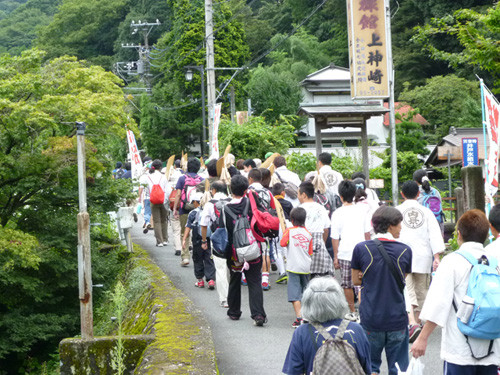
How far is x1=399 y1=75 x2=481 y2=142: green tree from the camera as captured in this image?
3519cm

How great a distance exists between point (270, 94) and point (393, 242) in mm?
39283

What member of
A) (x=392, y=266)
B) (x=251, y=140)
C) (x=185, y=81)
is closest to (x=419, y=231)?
(x=392, y=266)

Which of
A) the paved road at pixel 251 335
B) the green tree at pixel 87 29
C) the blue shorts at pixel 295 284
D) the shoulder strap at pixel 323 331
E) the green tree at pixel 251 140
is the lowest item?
the paved road at pixel 251 335

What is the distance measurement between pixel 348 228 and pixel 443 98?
29800mm

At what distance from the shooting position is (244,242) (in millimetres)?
7996

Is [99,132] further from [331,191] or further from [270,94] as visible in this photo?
[270,94]

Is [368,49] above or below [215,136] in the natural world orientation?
above

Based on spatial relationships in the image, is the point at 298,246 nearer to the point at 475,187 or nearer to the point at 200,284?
the point at 475,187

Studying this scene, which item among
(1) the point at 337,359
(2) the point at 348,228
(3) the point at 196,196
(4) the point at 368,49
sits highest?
(4) the point at 368,49

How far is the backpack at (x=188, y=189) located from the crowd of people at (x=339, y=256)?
2cm

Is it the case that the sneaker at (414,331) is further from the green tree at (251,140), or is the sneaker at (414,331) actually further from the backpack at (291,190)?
the green tree at (251,140)

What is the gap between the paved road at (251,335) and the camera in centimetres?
689

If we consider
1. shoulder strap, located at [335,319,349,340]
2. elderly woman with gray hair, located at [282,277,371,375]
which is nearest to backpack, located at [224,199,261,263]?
elderly woman with gray hair, located at [282,277,371,375]

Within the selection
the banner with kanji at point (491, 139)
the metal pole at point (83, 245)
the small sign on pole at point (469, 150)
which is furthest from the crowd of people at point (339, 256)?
the small sign on pole at point (469, 150)
